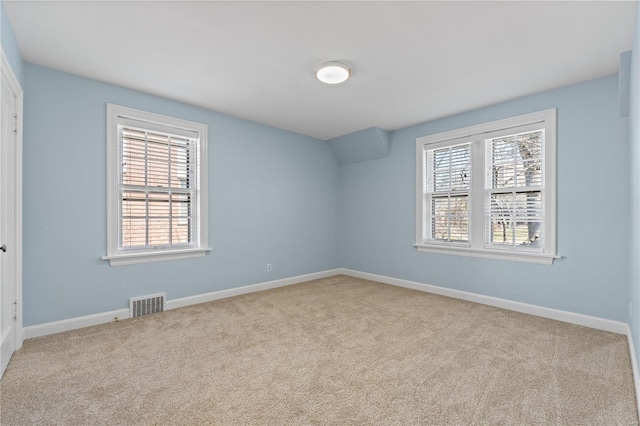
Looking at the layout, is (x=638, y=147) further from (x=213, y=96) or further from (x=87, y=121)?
(x=87, y=121)

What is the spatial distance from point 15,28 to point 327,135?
12.5 ft

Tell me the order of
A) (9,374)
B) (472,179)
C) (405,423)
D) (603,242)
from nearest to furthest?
(405,423)
(9,374)
(603,242)
(472,179)

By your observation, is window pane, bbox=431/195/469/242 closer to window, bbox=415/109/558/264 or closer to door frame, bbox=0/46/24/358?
window, bbox=415/109/558/264

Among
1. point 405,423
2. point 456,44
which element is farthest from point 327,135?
point 405,423

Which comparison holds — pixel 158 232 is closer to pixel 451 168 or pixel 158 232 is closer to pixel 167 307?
pixel 167 307

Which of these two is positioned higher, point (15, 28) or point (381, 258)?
point (15, 28)

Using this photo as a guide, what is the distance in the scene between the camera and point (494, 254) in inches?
149

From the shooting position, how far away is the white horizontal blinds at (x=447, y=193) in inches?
163

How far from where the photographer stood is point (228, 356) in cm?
245

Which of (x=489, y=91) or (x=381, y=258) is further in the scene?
(x=381, y=258)

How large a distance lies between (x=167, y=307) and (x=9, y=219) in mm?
1734

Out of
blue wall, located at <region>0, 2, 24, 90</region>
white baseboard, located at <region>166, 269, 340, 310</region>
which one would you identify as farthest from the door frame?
white baseboard, located at <region>166, 269, 340, 310</region>

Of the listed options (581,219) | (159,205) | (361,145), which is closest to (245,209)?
(159,205)

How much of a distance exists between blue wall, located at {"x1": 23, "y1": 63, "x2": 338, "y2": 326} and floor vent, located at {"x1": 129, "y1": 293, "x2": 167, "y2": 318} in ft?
0.25
